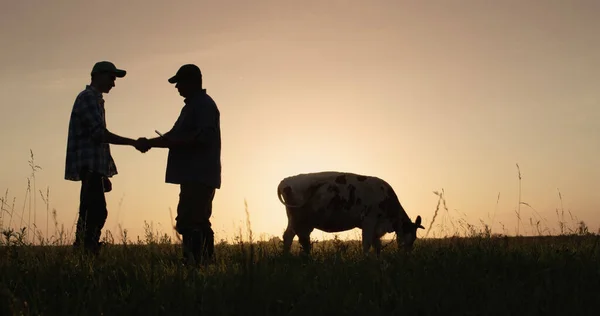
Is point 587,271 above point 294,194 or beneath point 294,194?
beneath

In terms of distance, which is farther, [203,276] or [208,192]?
[208,192]

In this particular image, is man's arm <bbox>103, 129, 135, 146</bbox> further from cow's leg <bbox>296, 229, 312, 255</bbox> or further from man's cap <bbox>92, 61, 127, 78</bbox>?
cow's leg <bbox>296, 229, 312, 255</bbox>

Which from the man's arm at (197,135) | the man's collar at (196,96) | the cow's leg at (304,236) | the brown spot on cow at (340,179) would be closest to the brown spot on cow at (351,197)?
the brown spot on cow at (340,179)

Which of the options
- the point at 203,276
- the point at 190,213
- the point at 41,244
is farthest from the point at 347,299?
the point at 41,244

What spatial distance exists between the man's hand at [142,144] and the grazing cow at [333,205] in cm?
278

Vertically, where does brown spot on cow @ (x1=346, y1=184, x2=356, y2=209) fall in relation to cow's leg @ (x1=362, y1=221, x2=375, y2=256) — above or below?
above

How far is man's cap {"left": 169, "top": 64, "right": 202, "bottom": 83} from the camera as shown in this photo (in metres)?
8.12

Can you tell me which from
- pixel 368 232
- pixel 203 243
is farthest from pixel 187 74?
pixel 368 232

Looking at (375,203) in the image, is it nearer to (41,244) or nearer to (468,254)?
(468,254)

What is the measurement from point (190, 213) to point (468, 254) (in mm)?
3388

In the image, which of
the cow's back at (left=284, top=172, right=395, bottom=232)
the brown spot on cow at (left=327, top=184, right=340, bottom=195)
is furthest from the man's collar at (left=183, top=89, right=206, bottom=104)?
the brown spot on cow at (left=327, top=184, right=340, bottom=195)

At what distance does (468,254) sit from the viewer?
6.62 meters

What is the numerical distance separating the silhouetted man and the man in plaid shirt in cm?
65

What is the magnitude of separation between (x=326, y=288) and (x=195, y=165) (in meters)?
3.27
